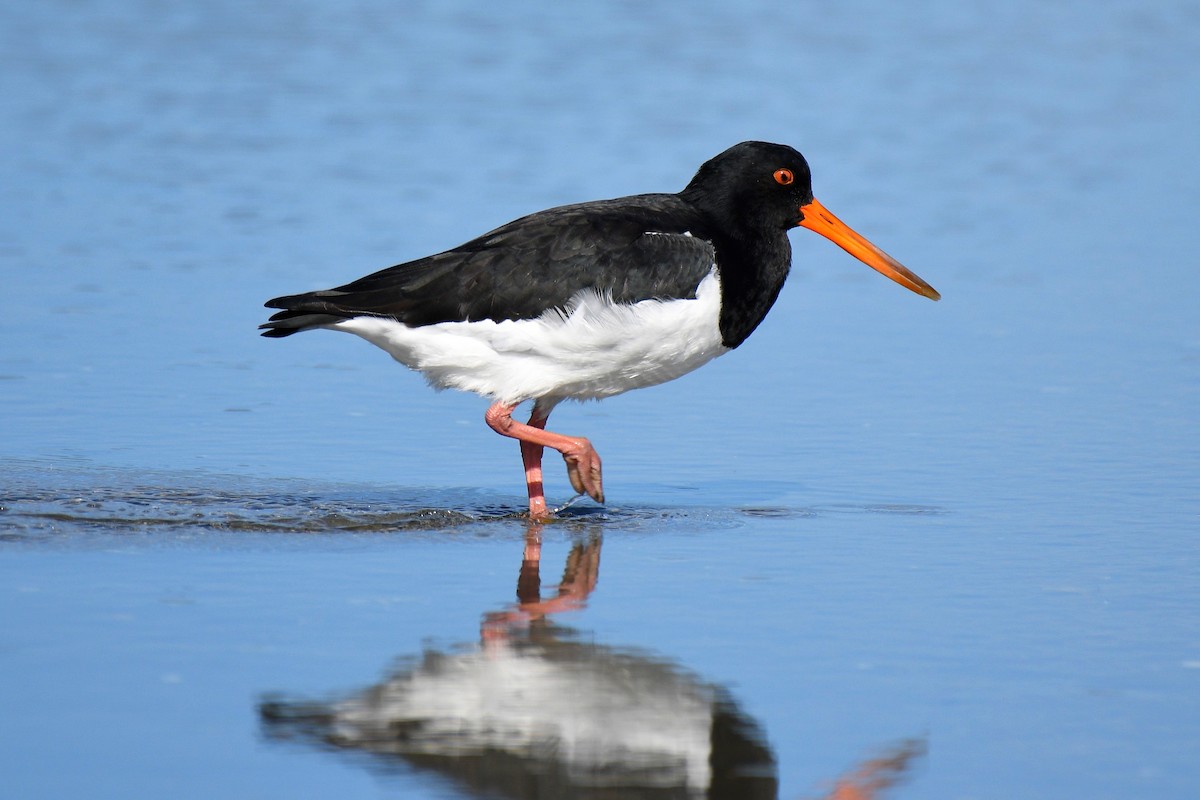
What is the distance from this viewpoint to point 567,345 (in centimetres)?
704

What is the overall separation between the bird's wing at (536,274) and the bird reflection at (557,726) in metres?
1.92

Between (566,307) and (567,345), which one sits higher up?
(566,307)

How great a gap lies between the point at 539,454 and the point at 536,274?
0.82 meters

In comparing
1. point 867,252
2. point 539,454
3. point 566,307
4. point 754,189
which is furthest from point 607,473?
point 867,252

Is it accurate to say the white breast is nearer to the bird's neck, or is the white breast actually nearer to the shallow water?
the bird's neck

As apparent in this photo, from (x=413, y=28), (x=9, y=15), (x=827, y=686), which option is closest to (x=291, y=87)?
(x=413, y=28)

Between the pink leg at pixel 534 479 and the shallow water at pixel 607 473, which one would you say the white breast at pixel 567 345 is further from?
the shallow water at pixel 607 473

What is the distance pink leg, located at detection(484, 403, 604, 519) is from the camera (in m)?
7.05

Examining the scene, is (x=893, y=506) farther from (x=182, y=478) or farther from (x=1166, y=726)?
(x=182, y=478)

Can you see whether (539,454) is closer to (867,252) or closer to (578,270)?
(578,270)

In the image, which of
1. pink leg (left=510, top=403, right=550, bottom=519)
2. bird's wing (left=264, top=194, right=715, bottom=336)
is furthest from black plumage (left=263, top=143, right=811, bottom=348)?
pink leg (left=510, top=403, right=550, bottom=519)

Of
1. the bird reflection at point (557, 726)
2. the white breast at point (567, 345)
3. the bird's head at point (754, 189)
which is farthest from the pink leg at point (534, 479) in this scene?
the bird reflection at point (557, 726)

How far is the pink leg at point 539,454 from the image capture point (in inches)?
277

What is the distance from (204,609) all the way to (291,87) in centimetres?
1184
